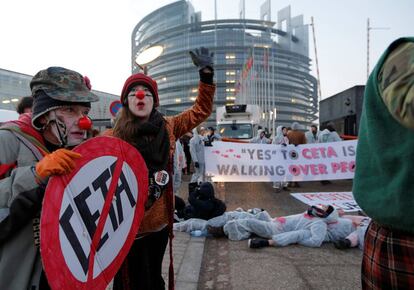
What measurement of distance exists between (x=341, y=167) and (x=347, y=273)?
5.09 metres

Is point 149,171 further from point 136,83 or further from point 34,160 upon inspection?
point 34,160

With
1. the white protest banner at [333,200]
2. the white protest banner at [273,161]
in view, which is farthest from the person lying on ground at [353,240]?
the white protest banner at [273,161]

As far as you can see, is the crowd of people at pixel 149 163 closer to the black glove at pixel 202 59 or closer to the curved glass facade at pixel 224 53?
the black glove at pixel 202 59

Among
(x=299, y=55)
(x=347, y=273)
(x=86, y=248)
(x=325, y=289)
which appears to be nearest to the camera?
(x=86, y=248)

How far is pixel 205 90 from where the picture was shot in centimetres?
250

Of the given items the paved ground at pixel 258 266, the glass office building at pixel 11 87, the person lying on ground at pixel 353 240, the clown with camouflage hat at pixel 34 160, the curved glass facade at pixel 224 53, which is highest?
the curved glass facade at pixel 224 53

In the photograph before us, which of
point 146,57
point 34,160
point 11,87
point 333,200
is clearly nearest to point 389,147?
point 34,160

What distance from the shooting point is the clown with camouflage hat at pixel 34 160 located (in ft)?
4.06

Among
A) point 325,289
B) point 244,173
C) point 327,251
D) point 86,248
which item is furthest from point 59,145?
point 244,173

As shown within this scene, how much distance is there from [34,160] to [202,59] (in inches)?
64.9

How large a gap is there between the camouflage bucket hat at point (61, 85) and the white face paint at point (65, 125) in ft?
0.20

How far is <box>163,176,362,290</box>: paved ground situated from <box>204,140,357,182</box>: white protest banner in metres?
3.52

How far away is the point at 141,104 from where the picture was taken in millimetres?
2221

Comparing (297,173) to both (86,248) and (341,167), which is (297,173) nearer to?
(341,167)
